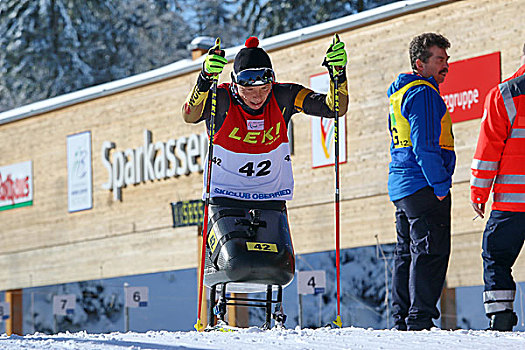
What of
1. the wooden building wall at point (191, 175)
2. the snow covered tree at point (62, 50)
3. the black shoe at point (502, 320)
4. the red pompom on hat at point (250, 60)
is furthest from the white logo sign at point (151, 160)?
the snow covered tree at point (62, 50)

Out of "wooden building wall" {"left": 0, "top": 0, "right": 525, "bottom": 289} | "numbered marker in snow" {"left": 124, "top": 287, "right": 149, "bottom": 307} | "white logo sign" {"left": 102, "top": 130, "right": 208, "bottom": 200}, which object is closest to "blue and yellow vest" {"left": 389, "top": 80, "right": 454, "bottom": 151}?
"wooden building wall" {"left": 0, "top": 0, "right": 525, "bottom": 289}

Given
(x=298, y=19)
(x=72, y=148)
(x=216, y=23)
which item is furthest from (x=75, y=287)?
(x=216, y=23)

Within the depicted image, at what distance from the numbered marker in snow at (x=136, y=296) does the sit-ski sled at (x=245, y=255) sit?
9795mm

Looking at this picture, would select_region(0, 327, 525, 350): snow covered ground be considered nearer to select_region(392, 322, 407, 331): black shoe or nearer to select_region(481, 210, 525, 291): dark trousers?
select_region(481, 210, 525, 291): dark trousers

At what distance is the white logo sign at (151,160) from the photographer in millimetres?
15430

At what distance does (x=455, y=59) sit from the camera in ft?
39.5

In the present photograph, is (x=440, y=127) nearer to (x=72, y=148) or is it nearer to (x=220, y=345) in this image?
(x=220, y=345)

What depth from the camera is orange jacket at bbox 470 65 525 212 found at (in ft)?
17.4

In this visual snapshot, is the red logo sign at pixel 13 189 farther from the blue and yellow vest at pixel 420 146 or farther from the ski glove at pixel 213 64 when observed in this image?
the blue and yellow vest at pixel 420 146

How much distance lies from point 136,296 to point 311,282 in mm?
3461

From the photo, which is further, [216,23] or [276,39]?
[216,23]

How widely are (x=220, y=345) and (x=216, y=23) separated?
3029 centimetres

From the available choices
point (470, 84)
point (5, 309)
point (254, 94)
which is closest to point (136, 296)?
point (5, 309)

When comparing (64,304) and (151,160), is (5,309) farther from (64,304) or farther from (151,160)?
(151,160)
